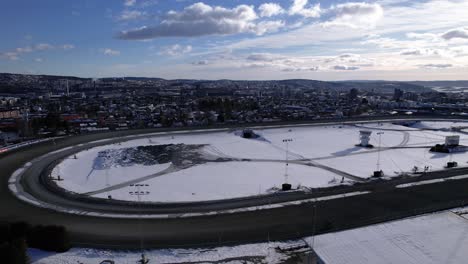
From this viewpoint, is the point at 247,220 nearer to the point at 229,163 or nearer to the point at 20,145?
the point at 229,163

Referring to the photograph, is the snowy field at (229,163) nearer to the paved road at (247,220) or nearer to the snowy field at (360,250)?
the paved road at (247,220)

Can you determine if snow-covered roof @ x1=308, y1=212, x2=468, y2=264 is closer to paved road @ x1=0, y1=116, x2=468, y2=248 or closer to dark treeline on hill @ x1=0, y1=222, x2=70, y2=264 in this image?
paved road @ x1=0, y1=116, x2=468, y2=248

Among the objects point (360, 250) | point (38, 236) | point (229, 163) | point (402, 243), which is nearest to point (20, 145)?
point (229, 163)

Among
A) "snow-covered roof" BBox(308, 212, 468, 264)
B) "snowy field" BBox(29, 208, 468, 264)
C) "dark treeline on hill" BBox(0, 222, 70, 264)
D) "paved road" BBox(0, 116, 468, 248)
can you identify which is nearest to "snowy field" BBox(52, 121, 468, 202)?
"paved road" BBox(0, 116, 468, 248)

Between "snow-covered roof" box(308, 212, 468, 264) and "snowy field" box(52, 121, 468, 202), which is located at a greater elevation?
"snow-covered roof" box(308, 212, 468, 264)

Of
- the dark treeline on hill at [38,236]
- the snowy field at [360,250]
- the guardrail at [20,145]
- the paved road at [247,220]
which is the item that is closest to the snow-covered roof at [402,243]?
the snowy field at [360,250]
